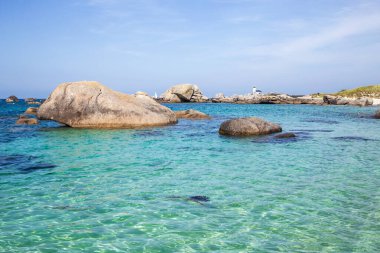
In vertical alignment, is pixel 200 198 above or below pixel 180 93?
below

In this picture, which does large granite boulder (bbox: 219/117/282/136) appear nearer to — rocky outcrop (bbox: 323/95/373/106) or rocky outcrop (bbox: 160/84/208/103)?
rocky outcrop (bbox: 323/95/373/106)

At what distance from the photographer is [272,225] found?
20.8 ft

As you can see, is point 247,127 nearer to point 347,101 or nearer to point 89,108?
point 89,108

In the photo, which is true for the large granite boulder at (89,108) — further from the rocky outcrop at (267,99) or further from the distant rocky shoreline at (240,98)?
the rocky outcrop at (267,99)

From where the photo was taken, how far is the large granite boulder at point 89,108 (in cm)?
2273

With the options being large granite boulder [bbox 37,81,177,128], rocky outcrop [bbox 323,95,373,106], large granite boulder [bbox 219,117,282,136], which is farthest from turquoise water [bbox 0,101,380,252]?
rocky outcrop [bbox 323,95,373,106]

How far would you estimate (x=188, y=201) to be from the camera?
7570 mm

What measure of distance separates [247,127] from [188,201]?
481 inches

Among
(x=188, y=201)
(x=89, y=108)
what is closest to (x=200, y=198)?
(x=188, y=201)

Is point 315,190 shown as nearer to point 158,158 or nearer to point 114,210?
point 114,210

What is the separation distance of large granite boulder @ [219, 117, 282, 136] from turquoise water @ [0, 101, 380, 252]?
4.58 m

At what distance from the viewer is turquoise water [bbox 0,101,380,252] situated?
5.67m

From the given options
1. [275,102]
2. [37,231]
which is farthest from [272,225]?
[275,102]

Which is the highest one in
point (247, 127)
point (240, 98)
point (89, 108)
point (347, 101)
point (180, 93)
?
point (180, 93)
